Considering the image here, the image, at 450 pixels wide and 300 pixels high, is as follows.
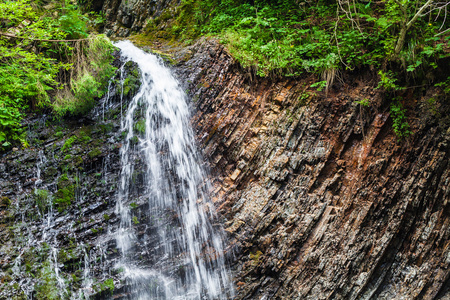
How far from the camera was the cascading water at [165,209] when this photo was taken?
15.2ft

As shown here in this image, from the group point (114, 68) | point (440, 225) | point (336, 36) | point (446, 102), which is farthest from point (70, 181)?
point (446, 102)

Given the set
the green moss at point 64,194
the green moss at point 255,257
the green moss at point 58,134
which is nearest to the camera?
the green moss at point 255,257

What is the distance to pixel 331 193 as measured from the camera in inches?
186

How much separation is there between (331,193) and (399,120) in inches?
72.3

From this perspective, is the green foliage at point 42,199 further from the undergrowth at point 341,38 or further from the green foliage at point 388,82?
the green foliage at point 388,82

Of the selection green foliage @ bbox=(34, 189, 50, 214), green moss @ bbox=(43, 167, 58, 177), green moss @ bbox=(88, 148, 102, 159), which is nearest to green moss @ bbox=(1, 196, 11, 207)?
green foliage @ bbox=(34, 189, 50, 214)

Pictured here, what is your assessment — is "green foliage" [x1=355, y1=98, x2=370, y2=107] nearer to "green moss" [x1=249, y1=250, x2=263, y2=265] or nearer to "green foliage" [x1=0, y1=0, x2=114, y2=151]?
"green moss" [x1=249, y1=250, x2=263, y2=265]

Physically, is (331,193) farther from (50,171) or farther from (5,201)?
(5,201)

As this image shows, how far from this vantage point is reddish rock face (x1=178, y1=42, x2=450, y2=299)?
4.20 meters

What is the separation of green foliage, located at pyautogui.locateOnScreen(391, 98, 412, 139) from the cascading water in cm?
388

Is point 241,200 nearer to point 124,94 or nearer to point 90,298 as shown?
point 90,298

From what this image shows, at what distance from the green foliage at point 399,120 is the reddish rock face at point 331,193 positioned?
107mm

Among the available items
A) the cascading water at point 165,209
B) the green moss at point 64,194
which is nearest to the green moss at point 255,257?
the cascading water at point 165,209

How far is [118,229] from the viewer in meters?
4.91
